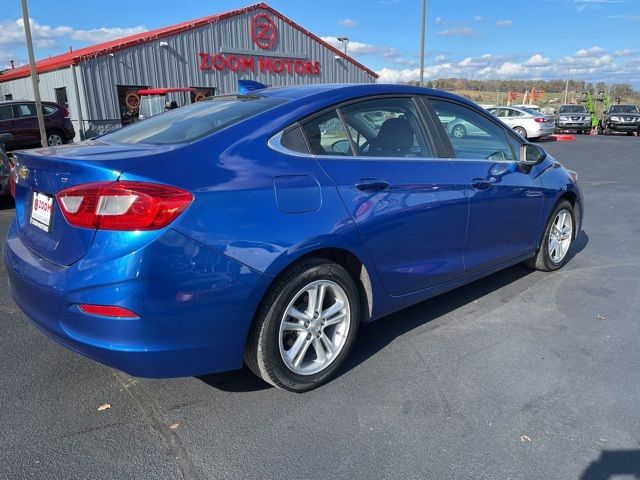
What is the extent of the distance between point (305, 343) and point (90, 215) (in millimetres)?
1254

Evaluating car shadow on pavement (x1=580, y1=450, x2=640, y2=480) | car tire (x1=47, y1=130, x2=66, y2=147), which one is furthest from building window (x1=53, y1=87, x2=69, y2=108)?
car shadow on pavement (x1=580, y1=450, x2=640, y2=480)

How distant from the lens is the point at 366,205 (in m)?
2.89

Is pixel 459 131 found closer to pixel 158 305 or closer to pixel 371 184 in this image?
pixel 371 184

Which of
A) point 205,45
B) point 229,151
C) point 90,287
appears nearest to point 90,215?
point 90,287

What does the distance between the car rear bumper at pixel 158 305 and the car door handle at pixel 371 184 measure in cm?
80

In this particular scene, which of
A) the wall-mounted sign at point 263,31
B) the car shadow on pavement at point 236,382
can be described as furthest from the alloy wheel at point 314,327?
the wall-mounted sign at point 263,31

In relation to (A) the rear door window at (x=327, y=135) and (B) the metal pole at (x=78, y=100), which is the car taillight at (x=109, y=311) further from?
(B) the metal pole at (x=78, y=100)

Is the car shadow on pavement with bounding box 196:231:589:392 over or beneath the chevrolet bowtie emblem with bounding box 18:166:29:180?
beneath

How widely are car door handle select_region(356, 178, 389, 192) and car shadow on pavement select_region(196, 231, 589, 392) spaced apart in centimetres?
106

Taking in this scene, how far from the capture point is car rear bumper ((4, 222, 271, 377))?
2.21m

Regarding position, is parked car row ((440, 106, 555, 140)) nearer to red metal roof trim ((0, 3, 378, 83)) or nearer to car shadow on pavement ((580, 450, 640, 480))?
red metal roof trim ((0, 3, 378, 83))

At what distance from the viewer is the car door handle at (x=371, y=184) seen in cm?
289

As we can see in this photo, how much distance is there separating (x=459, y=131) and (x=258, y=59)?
22665mm

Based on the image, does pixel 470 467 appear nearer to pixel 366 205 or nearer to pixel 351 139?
pixel 366 205
